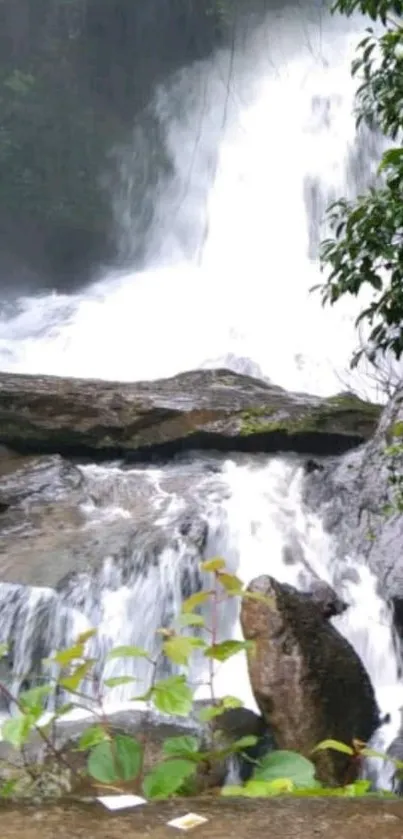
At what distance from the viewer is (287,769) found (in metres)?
1.72

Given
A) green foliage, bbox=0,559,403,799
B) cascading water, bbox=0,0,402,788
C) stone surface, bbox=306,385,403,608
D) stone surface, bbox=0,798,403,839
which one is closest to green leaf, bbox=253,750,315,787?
green foliage, bbox=0,559,403,799

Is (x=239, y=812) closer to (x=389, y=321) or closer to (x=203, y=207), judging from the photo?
(x=389, y=321)

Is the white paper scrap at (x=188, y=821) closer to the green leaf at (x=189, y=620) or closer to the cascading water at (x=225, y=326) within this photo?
the green leaf at (x=189, y=620)

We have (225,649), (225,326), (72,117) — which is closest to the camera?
(225,649)

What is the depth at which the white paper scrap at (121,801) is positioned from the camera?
1539 millimetres

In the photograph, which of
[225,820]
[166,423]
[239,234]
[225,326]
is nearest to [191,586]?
[166,423]

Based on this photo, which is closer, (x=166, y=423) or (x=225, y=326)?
(x=166, y=423)

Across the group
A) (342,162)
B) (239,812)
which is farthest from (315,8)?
(239,812)

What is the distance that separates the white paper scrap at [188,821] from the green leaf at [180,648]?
0.28 m

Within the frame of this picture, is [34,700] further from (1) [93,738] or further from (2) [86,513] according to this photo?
(2) [86,513]

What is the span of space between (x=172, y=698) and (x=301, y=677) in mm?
3254

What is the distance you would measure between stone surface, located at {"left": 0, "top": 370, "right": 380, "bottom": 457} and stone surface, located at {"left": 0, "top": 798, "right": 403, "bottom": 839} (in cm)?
711

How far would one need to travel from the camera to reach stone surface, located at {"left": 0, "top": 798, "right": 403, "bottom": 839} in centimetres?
143

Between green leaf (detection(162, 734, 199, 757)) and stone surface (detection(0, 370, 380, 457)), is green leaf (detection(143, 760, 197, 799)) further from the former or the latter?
stone surface (detection(0, 370, 380, 457))
